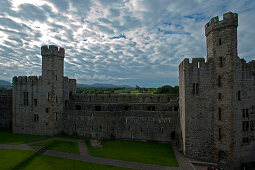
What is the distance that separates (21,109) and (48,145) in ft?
43.4

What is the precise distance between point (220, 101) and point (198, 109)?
3.05m

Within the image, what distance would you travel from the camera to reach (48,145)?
2491cm

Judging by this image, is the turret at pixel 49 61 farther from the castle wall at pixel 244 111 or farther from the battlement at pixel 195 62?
the castle wall at pixel 244 111

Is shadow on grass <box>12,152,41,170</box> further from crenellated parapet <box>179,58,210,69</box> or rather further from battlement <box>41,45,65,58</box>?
crenellated parapet <box>179,58,210,69</box>

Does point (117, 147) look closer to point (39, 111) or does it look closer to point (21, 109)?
point (39, 111)

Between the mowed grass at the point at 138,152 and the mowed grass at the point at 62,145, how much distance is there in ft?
8.55

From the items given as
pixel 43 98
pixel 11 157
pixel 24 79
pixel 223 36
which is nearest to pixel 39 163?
pixel 11 157

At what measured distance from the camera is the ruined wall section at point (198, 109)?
20891 millimetres

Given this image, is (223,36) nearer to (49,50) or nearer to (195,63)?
(195,63)

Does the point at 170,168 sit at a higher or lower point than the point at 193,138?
lower

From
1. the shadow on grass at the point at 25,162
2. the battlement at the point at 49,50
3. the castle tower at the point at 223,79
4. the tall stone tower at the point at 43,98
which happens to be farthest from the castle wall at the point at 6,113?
the castle tower at the point at 223,79

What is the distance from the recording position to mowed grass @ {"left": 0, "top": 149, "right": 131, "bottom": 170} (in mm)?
18172

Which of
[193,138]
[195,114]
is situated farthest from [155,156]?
[195,114]

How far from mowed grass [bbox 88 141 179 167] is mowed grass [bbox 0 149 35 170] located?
917 centimetres
